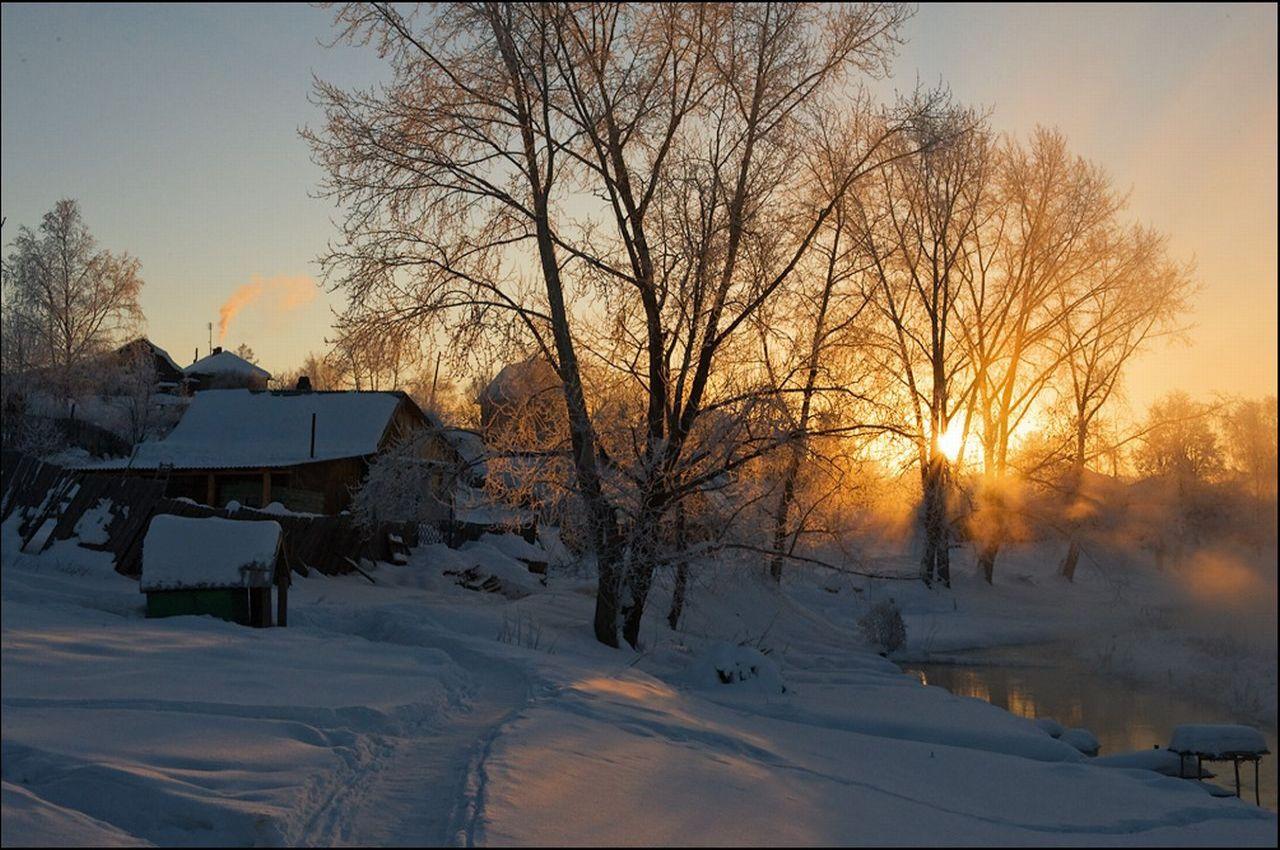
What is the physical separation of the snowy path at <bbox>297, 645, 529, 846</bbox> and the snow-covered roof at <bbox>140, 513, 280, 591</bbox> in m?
4.90

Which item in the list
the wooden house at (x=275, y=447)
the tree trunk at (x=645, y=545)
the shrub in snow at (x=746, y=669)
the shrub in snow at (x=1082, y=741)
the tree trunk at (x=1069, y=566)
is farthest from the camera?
the tree trunk at (x=1069, y=566)

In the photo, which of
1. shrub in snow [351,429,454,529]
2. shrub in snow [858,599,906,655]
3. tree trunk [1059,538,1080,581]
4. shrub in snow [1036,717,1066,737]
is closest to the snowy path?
shrub in snow [351,429,454,529]

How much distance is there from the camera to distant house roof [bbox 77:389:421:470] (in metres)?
33.3

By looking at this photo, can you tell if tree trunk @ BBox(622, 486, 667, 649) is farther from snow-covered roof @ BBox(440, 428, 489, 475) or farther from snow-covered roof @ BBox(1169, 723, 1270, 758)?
snow-covered roof @ BBox(1169, 723, 1270, 758)

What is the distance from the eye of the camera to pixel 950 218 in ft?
96.3

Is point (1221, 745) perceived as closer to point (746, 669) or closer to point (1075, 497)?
point (746, 669)

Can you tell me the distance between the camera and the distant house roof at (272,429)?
33312 mm

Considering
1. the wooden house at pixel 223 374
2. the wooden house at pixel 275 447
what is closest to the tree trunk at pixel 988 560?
the wooden house at pixel 275 447

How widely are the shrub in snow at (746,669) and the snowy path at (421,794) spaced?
4.49 metres

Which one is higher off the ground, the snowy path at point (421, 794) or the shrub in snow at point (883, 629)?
the snowy path at point (421, 794)

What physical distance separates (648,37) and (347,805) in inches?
456

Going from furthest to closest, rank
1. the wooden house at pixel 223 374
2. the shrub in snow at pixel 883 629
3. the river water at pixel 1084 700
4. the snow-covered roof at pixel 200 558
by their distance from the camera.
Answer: the wooden house at pixel 223 374, the shrub in snow at pixel 883 629, the snow-covered roof at pixel 200 558, the river water at pixel 1084 700

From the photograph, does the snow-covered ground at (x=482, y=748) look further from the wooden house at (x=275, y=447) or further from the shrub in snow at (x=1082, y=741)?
the wooden house at (x=275, y=447)

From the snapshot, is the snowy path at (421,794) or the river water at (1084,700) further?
the river water at (1084,700)
